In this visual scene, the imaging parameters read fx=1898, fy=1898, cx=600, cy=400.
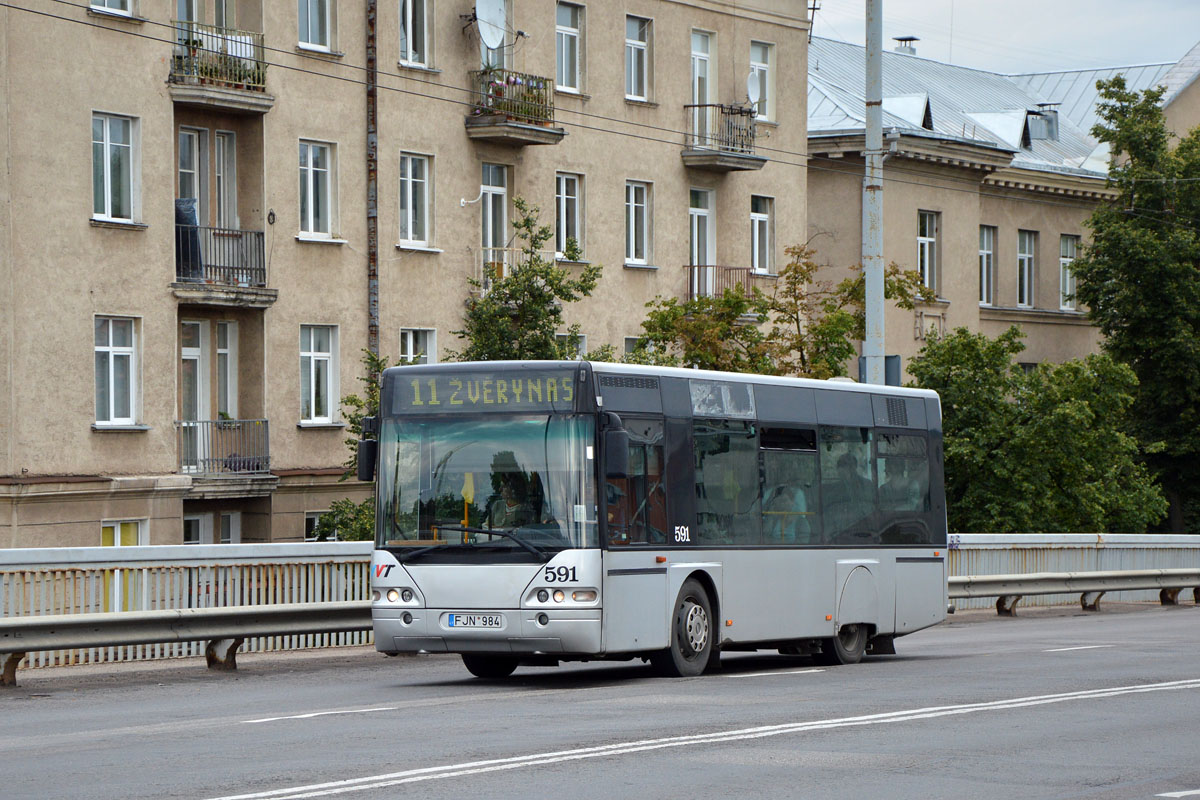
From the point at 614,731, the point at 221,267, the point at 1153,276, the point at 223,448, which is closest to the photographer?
the point at 614,731

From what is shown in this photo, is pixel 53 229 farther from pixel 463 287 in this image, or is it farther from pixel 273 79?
pixel 463 287

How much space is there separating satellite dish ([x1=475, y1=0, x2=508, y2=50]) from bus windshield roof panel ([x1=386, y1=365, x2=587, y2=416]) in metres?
21.5

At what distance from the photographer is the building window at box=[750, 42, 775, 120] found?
146ft

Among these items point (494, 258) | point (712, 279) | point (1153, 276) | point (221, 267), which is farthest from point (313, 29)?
point (1153, 276)

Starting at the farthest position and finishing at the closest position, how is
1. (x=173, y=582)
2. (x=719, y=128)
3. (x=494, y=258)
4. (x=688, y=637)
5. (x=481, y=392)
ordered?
(x=719, y=128) < (x=494, y=258) < (x=173, y=582) < (x=688, y=637) < (x=481, y=392)

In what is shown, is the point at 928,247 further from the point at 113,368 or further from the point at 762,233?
the point at 113,368

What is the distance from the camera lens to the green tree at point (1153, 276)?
49031 millimetres

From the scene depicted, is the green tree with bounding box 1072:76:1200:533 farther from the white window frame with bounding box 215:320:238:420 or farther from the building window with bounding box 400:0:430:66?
the white window frame with bounding box 215:320:238:420

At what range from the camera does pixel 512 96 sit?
1483 inches

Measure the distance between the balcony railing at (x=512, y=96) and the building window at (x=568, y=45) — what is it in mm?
1456

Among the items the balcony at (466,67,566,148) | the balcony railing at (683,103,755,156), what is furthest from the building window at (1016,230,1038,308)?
the balcony at (466,67,566,148)

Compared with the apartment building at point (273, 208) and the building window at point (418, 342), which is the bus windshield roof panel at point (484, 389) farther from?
the building window at point (418, 342)

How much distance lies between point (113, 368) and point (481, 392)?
17.3 meters

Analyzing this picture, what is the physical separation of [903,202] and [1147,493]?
12050 mm
